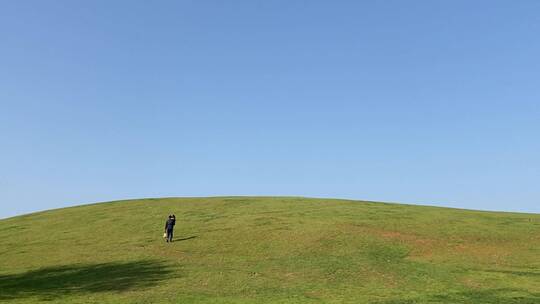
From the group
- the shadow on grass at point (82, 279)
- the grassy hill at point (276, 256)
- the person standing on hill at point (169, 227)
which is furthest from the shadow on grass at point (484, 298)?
the person standing on hill at point (169, 227)

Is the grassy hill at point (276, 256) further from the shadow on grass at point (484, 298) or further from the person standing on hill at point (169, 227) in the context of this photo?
the person standing on hill at point (169, 227)

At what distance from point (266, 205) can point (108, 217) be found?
20107mm

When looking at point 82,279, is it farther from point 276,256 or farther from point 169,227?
point 276,256

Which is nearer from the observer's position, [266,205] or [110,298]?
[110,298]

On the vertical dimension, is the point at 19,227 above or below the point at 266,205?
below

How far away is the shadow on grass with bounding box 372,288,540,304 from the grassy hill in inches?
2.3

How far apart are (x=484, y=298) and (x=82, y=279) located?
24.6 meters

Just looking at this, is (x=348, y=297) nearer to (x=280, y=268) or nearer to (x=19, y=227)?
(x=280, y=268)

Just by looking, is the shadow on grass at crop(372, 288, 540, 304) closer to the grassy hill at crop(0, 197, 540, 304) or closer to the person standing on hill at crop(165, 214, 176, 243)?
the grassy hill at crop(0, 197, 540, 304)

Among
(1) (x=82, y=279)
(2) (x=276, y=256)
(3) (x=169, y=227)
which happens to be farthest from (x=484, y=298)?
(3) (x=169, y=227)

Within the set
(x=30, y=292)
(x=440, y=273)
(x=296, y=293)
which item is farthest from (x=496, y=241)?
(x=30, y=292)

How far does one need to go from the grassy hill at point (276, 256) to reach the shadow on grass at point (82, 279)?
3.5 inches

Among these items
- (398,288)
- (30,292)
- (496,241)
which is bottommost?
(30,292)

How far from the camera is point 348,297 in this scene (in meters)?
24.8
